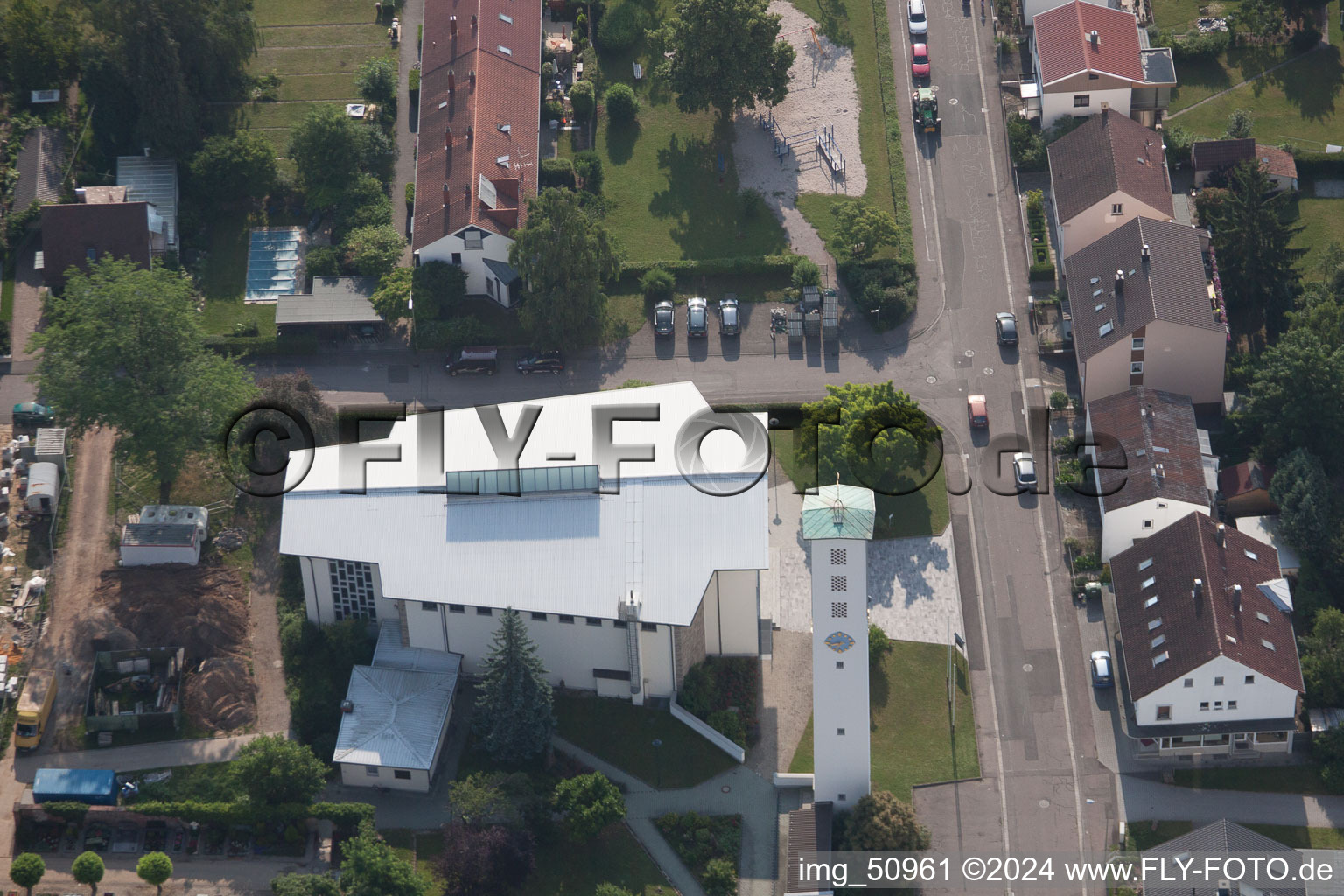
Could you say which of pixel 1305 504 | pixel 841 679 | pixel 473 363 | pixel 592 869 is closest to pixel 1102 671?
pixel 1305 504

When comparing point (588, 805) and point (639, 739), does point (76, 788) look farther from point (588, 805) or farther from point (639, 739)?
point (639, 739)

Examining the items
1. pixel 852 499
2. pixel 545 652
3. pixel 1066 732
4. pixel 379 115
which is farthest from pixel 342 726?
pixel 379 115

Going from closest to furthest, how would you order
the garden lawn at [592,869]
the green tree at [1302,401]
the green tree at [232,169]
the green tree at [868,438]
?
the garden lawn at [592,869] < the green tree at [1302,401] < the green tree at [868,438] < the green tree at [232,169]

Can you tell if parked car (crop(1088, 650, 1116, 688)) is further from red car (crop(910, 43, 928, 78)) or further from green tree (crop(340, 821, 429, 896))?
red car (crop(910, 43, 928, 78))

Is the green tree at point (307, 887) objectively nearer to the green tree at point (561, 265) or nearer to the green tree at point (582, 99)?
the green tree at point (561, 265)

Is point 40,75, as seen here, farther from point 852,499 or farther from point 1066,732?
point 1066,732

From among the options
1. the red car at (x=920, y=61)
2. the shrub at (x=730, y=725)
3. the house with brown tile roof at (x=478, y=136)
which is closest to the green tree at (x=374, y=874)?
the shrub at (x=730, y=725)
